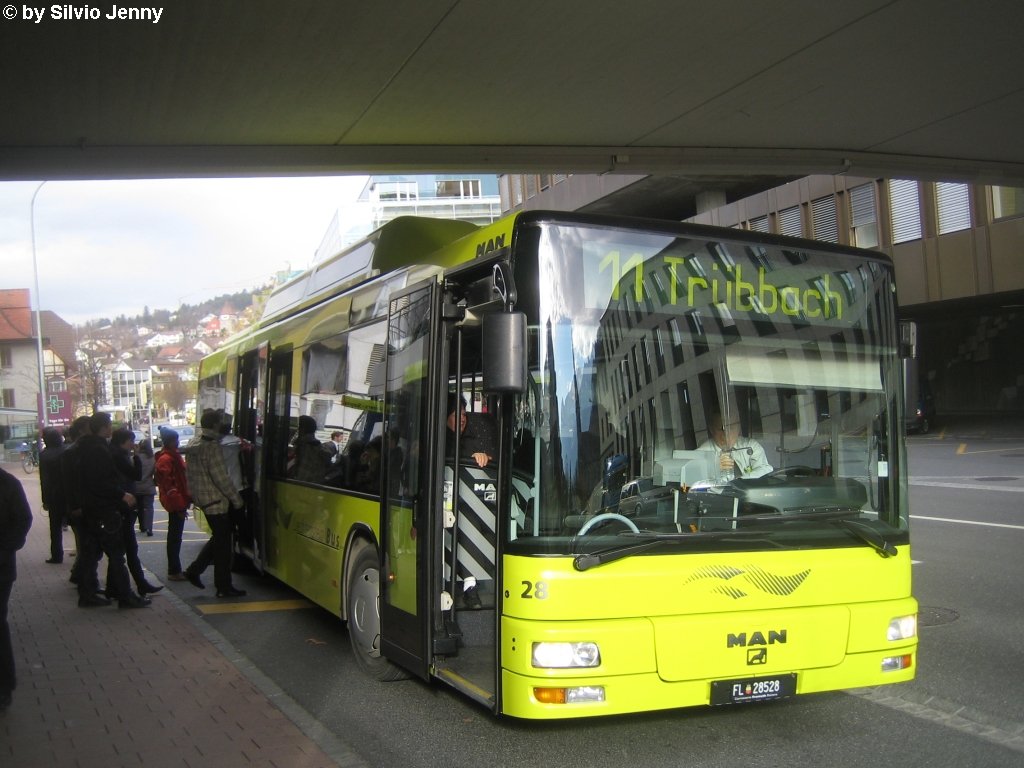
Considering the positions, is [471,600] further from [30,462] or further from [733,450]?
[30,462]

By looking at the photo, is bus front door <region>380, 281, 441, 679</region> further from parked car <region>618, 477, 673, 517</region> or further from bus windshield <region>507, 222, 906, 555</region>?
parked car <region>618, 477, 673, 517</region>

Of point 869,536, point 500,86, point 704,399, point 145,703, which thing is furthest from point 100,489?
point 869,536

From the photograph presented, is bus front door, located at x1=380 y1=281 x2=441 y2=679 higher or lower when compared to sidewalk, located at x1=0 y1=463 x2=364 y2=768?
higher

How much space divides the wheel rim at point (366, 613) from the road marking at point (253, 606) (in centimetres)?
310

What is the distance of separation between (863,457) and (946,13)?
4.89 meters

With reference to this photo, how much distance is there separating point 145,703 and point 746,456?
4117 mm

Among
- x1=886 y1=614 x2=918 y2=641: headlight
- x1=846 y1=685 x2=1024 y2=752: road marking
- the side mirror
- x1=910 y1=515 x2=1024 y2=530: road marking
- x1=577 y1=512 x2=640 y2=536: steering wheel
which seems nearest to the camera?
the side mirror

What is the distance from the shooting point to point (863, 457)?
5.74 m

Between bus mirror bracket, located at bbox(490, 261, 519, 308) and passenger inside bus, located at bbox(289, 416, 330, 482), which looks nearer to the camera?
bus mirror bracket, located at bbox(490, 261, 519, 308)

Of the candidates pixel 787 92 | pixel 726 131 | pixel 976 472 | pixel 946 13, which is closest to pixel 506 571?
pixel 946 13

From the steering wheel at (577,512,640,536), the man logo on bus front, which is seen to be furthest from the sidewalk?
the man logo on bus front

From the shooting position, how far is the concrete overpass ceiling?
7.97 m

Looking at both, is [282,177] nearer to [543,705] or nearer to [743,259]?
[743,259]

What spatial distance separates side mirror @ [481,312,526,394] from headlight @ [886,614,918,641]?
2.53 m
